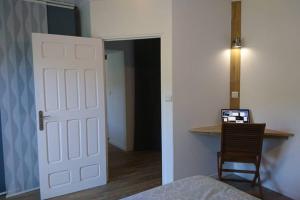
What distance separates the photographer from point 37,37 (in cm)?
276

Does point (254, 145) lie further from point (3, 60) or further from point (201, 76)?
point (3, 60)

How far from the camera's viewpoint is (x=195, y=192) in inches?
66.3

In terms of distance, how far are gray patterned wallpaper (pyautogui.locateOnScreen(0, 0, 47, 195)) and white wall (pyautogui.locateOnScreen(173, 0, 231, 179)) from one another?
5.84ft

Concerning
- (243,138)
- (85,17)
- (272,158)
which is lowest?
(272,158)

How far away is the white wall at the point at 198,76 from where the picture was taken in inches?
121

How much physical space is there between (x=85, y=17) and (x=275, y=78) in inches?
102

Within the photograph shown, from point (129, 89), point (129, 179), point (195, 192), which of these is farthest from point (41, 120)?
point (129, 89)

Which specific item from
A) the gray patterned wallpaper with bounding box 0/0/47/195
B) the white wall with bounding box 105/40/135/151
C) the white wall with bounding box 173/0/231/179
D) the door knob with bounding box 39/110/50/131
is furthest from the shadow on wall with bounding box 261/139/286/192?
the gray patterned wallpaper with bounding box 0/0/47/195

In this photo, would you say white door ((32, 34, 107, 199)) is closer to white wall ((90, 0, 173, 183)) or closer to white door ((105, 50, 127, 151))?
white wall ((90, 0, 173, 183))

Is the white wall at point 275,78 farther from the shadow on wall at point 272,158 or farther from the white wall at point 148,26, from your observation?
the white wall at point 148,26

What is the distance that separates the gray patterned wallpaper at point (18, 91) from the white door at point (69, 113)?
0.38 meters

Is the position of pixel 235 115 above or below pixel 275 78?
below

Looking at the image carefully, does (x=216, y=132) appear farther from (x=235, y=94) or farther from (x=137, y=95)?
(x=137, y=95)

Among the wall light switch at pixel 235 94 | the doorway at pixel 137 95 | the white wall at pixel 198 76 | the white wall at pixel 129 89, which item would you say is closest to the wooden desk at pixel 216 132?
the white wall at pixel 198 76
